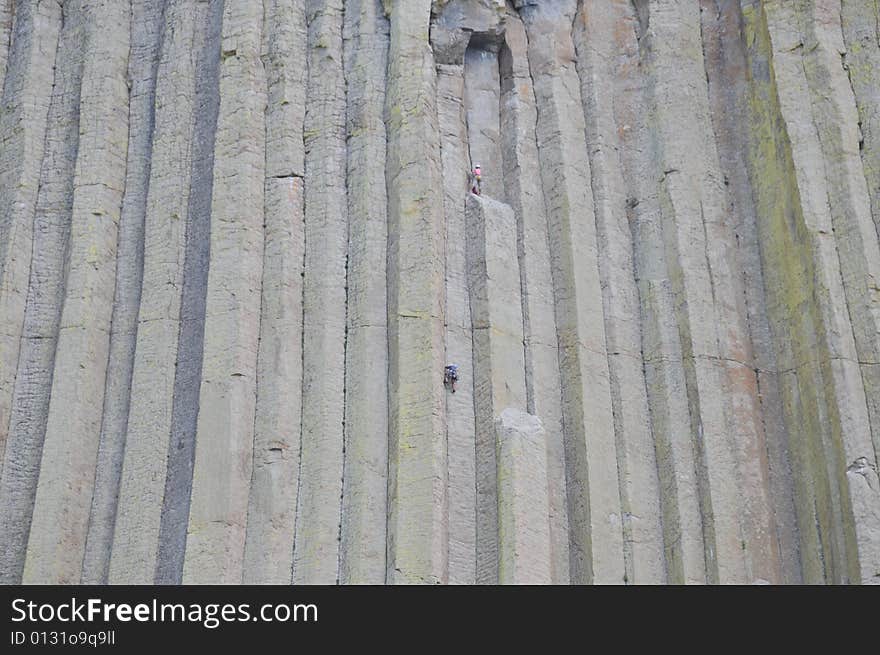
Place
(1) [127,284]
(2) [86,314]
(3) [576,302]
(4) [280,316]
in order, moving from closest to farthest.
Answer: (4) [280,316] → (2) [86,314] → (1) [127,284] → (3) [576,302]

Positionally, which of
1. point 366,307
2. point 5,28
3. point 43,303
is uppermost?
point 5,28

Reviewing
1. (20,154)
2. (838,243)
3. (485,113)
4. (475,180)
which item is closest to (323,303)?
(475,180)

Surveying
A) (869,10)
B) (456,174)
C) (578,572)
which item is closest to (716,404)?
(578,572)

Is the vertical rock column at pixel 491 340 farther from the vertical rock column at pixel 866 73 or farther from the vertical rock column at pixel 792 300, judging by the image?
the vertical rock column at pixel 866 73

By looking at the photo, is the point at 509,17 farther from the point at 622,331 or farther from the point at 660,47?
the point at 622,331

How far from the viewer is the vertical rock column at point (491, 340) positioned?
11.4 metres

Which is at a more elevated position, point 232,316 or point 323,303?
point 323,303

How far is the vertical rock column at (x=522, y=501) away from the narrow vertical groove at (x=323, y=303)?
3.79ft

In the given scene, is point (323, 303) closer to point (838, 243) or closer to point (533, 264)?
point (533, 264)

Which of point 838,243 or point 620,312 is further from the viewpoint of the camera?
point 620,312

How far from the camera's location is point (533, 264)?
12.7 meters

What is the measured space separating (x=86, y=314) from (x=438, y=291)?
266 centimetres
